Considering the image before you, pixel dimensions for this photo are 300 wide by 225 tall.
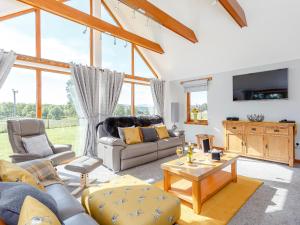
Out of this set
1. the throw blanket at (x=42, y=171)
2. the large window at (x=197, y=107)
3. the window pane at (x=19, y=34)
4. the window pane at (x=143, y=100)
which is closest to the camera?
the throw blanket at (x=42, y=171)

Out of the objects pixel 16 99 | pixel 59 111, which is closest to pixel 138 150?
pixel 59 111

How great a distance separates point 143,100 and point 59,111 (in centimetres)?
282

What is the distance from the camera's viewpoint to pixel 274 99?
13.9 ft

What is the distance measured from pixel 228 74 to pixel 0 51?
5110 mm

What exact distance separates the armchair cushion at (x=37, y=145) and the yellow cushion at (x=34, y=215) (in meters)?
2.28

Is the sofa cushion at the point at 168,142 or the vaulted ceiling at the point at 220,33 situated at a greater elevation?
the vaulted ceiling at the point at 220,33

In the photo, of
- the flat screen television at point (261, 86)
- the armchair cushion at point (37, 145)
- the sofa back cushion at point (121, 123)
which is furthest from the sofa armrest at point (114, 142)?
the flat screen television at point (261, 86)

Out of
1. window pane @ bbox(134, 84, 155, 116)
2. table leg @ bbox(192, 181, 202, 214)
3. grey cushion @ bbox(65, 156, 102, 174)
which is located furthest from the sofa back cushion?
table leg @ bbox(192, 181, 202, 214)

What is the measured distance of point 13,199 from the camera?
1.00 meters

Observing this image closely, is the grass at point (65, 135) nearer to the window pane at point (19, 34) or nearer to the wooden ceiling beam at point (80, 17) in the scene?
the window pane at point (19, 34)

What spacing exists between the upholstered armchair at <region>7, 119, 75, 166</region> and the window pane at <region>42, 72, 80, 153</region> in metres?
0.93

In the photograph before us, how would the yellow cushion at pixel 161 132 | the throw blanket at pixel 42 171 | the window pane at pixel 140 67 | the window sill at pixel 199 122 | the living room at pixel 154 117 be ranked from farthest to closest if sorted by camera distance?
the window pane at pixel 140 67, the window sill at pixel 199 122, the yellow cushion at pixel 161 132, the living room at pixel 154 117, the throw blanket at pixel 42 171

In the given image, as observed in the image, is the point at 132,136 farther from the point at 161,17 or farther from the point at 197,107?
the point at 197,107

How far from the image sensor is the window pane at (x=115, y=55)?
512 centimetres
